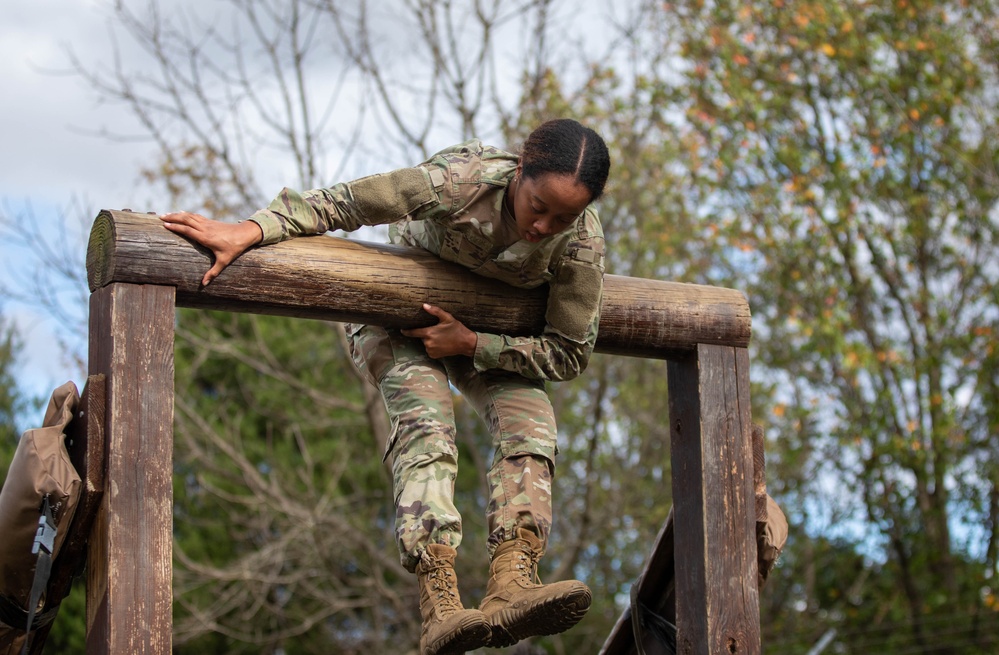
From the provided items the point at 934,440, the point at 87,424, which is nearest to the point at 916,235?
the point at 934,440

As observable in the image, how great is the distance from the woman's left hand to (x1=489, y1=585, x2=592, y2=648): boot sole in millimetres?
734

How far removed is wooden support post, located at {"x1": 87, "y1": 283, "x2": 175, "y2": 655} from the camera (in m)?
2.46

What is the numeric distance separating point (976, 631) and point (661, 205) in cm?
458

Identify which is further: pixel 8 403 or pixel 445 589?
pixel 8 403

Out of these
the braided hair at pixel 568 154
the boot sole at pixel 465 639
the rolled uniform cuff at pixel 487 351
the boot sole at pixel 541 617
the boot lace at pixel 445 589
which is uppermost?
the braided hair at pixel 568 154

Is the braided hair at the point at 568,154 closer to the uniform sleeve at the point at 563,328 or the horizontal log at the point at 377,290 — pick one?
the uniform sleeve at the point at 563,328

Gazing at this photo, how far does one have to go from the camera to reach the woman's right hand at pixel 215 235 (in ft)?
8.95

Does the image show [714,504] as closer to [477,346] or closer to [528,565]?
[528,565]

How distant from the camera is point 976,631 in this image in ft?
32.1

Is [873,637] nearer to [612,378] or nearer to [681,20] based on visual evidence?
[612,378]

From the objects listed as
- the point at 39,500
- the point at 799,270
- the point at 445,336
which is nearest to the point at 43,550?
the point at 39,500

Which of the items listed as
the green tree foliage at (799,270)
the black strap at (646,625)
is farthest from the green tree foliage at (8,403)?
the black strap at (646,625)

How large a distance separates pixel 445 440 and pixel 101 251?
96cm

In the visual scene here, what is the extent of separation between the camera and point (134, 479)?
8.34ft
